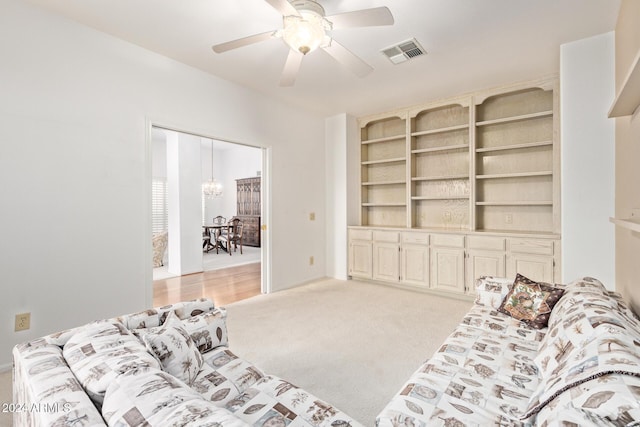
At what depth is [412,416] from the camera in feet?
3.67

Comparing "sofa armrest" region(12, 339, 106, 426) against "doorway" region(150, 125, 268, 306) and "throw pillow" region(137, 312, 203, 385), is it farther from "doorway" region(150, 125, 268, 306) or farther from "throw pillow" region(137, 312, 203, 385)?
"doorway" region(150, 125, 268, 306)

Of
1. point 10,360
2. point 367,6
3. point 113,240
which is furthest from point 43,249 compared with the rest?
point 367,6

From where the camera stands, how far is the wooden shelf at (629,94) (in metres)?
1.41

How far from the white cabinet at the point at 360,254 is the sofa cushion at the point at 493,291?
7.57 ft

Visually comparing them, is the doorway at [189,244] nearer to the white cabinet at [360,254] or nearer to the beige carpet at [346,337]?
the beige carpet at [346,337]

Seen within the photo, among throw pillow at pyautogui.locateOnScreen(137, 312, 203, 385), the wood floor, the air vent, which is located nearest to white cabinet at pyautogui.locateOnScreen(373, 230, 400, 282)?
the wood floor

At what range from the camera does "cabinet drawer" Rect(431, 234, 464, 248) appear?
12.8 ft

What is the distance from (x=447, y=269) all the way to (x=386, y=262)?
869mm

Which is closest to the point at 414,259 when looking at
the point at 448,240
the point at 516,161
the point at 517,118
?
the point at 448,240

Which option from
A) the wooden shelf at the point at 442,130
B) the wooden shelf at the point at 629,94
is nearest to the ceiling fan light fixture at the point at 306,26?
the wooden shelf at the point at 629,94

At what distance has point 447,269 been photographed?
400 cm

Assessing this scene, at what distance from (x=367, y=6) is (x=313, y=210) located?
305cm

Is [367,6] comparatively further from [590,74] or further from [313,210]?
[313,210]

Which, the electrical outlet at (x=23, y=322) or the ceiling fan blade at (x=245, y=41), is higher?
the ceiling fan blade at (x=245, y=41)
